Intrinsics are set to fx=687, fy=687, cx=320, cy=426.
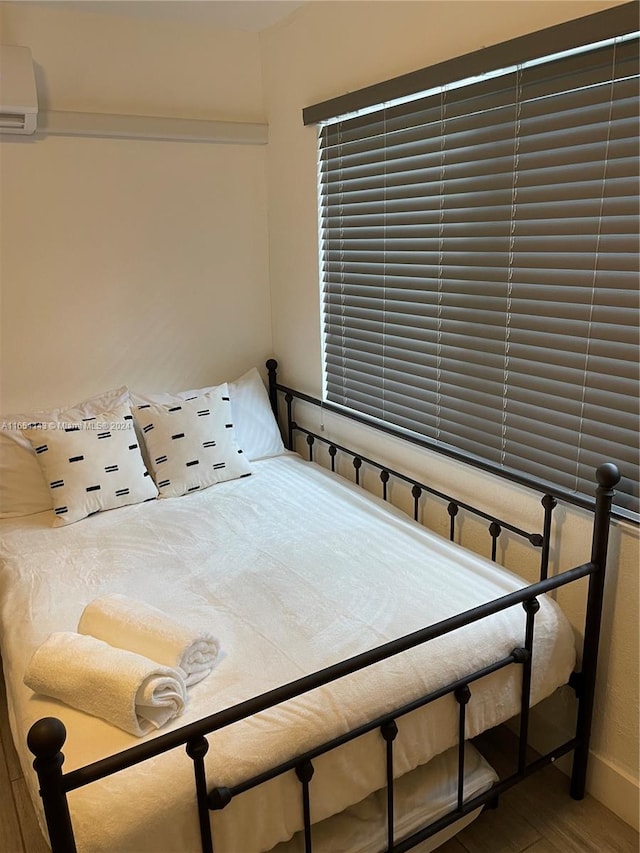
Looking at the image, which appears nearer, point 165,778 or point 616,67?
point 165,778

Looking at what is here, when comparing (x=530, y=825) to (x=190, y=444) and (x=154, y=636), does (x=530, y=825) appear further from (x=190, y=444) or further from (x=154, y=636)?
(x=190, y=444)

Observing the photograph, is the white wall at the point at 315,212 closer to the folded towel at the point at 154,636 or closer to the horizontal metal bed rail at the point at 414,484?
the horizontal metal bed rail at the point at 414,484

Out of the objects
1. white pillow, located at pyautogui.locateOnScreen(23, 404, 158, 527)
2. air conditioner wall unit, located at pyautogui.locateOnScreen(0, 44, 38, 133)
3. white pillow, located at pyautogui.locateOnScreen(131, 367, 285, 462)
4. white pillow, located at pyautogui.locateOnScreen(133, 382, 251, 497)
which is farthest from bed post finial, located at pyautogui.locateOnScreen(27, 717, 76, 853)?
air conditioner wall unit, located at pyautogui.locateOnScreen(0, 44, 38, 133)

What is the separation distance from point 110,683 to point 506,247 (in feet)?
4.87

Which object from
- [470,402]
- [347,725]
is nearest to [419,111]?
[470,402]

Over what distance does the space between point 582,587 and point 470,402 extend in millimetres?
631

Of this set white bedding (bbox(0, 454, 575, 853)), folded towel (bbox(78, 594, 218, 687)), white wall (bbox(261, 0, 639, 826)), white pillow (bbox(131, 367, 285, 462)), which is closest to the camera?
white bedding (bbox(0, 454, 575, 853))

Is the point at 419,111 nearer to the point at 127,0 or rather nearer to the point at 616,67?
the point at 616,67

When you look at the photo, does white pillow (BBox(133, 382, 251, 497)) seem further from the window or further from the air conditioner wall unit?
the air conditioner wall unit

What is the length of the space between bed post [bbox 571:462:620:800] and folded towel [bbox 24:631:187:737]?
3.39 ft

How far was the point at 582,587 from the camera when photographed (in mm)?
1857

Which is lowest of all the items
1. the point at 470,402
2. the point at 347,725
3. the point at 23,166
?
the point at 347,725

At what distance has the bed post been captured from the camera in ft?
5.44

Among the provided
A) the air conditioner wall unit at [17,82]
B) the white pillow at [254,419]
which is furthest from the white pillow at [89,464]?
the air conditioner wall unit at [17,82]
